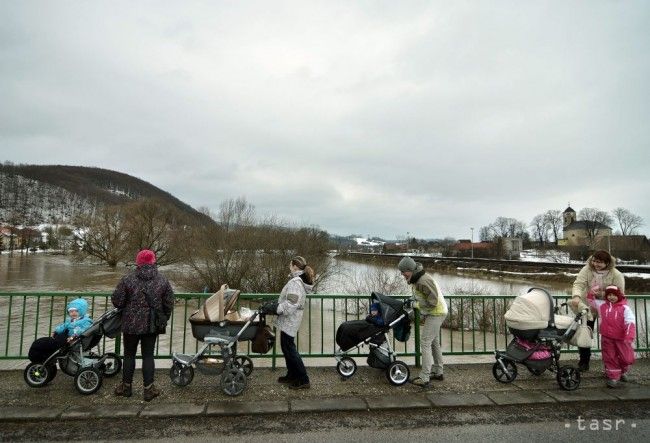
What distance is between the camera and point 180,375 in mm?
4852

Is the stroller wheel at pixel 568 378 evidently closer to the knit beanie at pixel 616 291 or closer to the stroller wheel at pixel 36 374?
the knit beanie at pixel 616 291

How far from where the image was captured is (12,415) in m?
4.02

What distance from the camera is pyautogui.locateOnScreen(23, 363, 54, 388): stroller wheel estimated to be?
15.5 feet

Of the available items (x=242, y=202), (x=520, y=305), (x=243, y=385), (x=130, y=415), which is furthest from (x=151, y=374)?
(x=242, y=202)

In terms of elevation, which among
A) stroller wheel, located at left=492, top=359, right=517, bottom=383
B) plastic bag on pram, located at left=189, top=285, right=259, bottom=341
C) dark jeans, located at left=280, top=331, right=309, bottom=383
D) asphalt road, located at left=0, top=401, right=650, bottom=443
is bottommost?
Result: asphalt road, located at left=0, top=401, right=650, bottom=443

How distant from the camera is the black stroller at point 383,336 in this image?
507cm

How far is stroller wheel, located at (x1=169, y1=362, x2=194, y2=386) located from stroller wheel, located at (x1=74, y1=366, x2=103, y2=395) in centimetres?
82

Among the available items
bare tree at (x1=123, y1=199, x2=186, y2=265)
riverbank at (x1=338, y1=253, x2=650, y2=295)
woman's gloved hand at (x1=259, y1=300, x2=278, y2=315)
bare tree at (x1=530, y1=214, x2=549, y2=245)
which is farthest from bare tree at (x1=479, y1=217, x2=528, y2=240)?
woman's gloved hand at (x1=259, y1=300, x2=278, y2=315)

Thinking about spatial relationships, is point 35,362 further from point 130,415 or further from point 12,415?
point 130,415

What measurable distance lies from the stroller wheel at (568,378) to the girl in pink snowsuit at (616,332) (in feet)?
1.63

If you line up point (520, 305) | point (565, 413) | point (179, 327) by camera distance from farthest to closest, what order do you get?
point (179, 327), point (520, 305), point (565, 413)

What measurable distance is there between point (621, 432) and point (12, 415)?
606 cm

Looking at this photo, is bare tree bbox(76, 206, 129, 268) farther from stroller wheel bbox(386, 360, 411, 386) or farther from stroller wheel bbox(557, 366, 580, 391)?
stroller wheel bbox(557, 366, 580, 391)

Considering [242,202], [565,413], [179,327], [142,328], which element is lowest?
[179,327]
